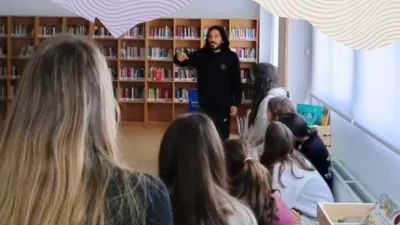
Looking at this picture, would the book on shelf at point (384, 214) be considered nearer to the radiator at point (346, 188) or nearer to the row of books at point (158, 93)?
the radiator at point (346, 188)

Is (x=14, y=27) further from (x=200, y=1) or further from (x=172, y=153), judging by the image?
(x=172, y=153)

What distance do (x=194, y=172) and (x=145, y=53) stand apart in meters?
7.21

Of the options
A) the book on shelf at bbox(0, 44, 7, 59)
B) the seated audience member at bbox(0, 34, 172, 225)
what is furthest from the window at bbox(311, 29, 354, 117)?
the book on shelf at bbox(0, 44, 7, 59)

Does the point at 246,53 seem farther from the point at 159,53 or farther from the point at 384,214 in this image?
the point at 384,214

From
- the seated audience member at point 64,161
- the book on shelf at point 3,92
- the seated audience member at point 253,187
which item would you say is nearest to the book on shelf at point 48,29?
the book on shelf at point 3,92

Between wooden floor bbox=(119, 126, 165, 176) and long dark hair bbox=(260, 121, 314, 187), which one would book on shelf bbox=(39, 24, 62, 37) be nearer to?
wooden floor bbox=(119, 126, 165, 176)

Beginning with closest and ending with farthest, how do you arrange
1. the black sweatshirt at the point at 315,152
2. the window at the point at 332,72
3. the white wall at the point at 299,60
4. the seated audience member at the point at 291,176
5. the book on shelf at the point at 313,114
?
the seated audience member at the point at 291,176 → the black sweatshirt at the point at 315,152 → the window at the point at 332,72 → the book on shelf at the point at 313,114 → the white wall at the point at 299,60

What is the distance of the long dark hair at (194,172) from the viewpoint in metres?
1.64

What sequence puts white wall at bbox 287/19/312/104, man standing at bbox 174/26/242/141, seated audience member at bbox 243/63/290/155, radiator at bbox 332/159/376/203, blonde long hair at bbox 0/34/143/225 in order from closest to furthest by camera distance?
blonde long hair at bbox 0/34/143/225
radiator at bbox 332/159/376/203
seated audience member at bbox 243/63/290/155
man standing at bbox 174/26/242/141
white wall at bbox 287/19/312/104

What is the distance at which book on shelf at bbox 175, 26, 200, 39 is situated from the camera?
8609 mm

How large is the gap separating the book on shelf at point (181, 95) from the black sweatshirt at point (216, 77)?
12.9 feet

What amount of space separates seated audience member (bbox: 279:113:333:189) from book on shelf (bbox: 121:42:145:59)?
567 centimetres

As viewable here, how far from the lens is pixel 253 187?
2.18 metres

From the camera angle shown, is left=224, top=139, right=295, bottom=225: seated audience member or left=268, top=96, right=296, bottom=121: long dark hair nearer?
left=224, top=139, right=295, bottom=225: seated audience member
